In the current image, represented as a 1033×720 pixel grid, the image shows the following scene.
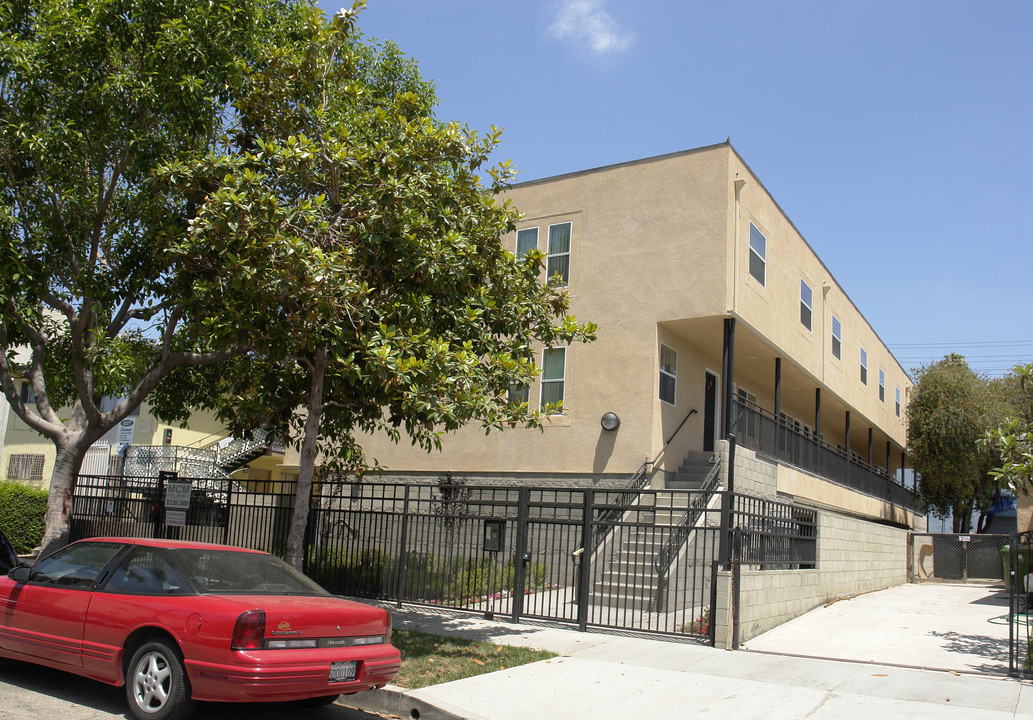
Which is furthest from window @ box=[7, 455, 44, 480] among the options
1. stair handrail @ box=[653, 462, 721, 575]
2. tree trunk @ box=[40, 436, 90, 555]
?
stair handrail @ box=[653, 462, 721, 575]

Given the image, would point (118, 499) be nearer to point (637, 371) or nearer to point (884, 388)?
point (637, 371)

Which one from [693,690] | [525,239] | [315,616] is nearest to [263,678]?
[315,616]

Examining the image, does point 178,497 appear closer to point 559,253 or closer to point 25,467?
point 559,253

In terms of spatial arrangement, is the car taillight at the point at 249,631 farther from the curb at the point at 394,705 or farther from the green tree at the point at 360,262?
the green tree at the point at 360,262

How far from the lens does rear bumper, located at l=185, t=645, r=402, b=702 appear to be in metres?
5.89

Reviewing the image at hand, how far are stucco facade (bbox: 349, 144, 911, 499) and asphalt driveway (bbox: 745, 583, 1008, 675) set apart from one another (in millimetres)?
4492

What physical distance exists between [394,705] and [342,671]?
135 centimetres

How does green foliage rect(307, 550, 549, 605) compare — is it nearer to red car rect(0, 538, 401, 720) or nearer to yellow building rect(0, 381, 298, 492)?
red car rect(0, 538, 401, 720)

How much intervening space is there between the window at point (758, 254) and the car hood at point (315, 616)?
12963 mm

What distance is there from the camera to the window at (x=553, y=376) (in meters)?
18.1

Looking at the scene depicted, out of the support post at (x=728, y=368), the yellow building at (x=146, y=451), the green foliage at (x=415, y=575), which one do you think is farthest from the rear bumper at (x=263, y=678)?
the yellow building at (x=146, y=451)

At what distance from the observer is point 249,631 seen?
19.7 ft

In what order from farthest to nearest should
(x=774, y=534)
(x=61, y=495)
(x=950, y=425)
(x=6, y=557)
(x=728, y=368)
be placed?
1. (x=950, y=425)
2. (x=728, y=368)
3. (x=61, y=495)
4. (x=774, y=534)
5. (x=6, y=557)

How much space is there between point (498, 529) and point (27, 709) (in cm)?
659
